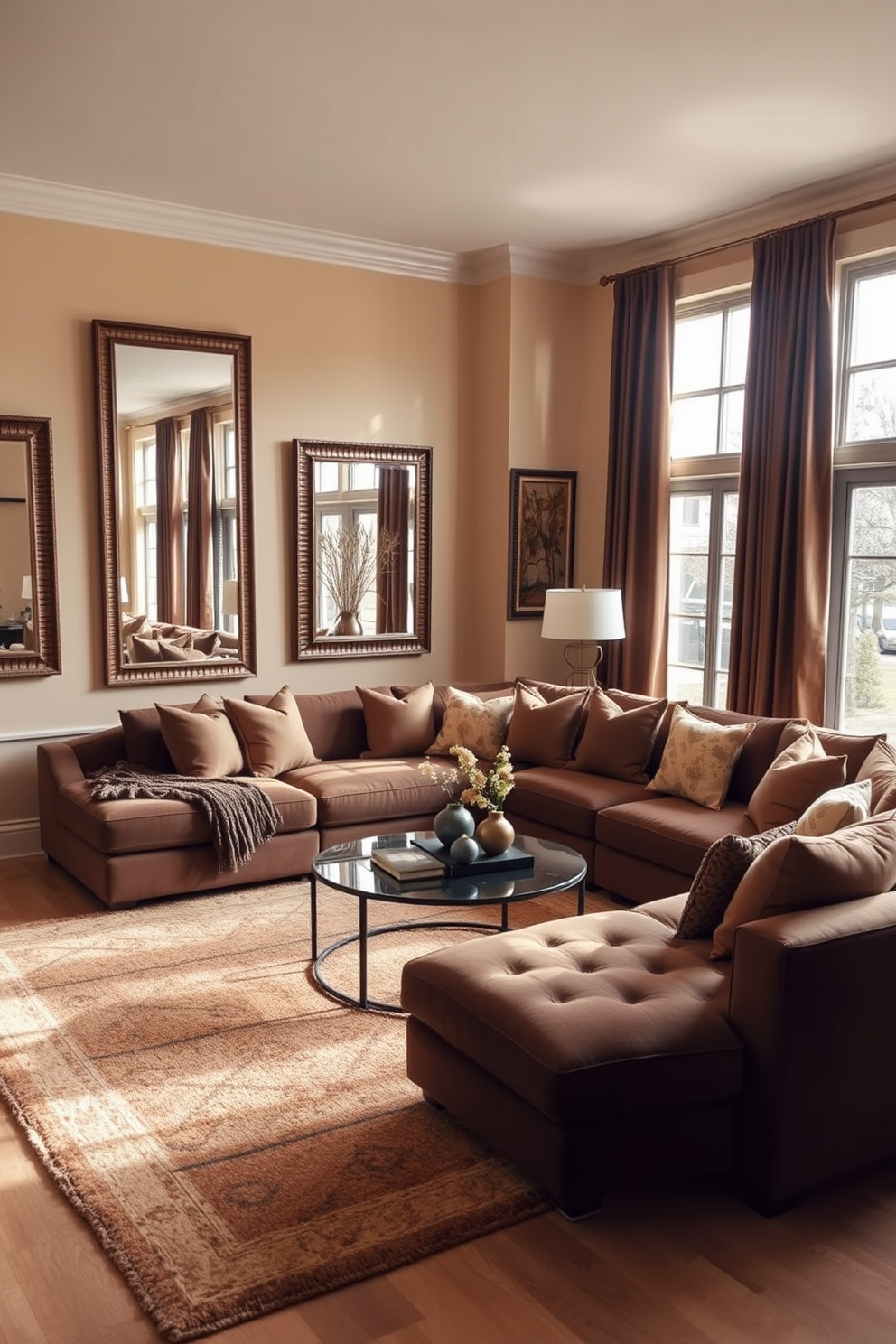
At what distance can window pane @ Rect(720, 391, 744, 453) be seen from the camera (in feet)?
19.6

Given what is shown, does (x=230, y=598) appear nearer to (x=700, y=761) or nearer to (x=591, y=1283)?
(x=700, y=761)

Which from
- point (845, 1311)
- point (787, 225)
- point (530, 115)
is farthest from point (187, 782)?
point (787, 225)

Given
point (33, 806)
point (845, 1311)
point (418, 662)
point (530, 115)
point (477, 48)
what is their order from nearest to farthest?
point (845, 1311)
point (477, 48)
point (530, 115)
point (33, 806)
point (418, 662)

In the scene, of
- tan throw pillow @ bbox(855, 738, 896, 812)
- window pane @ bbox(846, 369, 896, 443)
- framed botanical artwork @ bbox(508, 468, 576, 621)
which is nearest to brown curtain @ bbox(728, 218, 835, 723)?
window pane @ bbox(846, 369, 896, 443)

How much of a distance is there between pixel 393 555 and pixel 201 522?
118cm

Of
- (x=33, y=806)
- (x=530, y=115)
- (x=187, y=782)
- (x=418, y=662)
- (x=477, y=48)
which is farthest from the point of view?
(x=418, y=662)

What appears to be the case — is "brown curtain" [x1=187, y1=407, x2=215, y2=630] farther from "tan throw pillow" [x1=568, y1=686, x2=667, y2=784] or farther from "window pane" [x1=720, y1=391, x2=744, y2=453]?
"window pane" [x1=720, y1=391, x2=744, y2=453]

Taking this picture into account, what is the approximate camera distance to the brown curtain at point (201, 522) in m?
5.96

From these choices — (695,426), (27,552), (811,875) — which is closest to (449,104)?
(695,426)

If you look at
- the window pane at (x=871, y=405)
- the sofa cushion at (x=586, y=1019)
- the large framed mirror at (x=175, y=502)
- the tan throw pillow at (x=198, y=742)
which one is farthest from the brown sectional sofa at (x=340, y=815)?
the sofa cushion at (x=586, y=1019)

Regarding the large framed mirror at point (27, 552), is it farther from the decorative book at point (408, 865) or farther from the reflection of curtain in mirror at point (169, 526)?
the decorative book at point (408, 865)

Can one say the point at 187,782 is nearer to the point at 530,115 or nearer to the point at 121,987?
the point at 121,987

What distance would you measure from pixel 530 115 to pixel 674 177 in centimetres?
106

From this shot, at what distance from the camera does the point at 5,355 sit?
5410 millimetres
